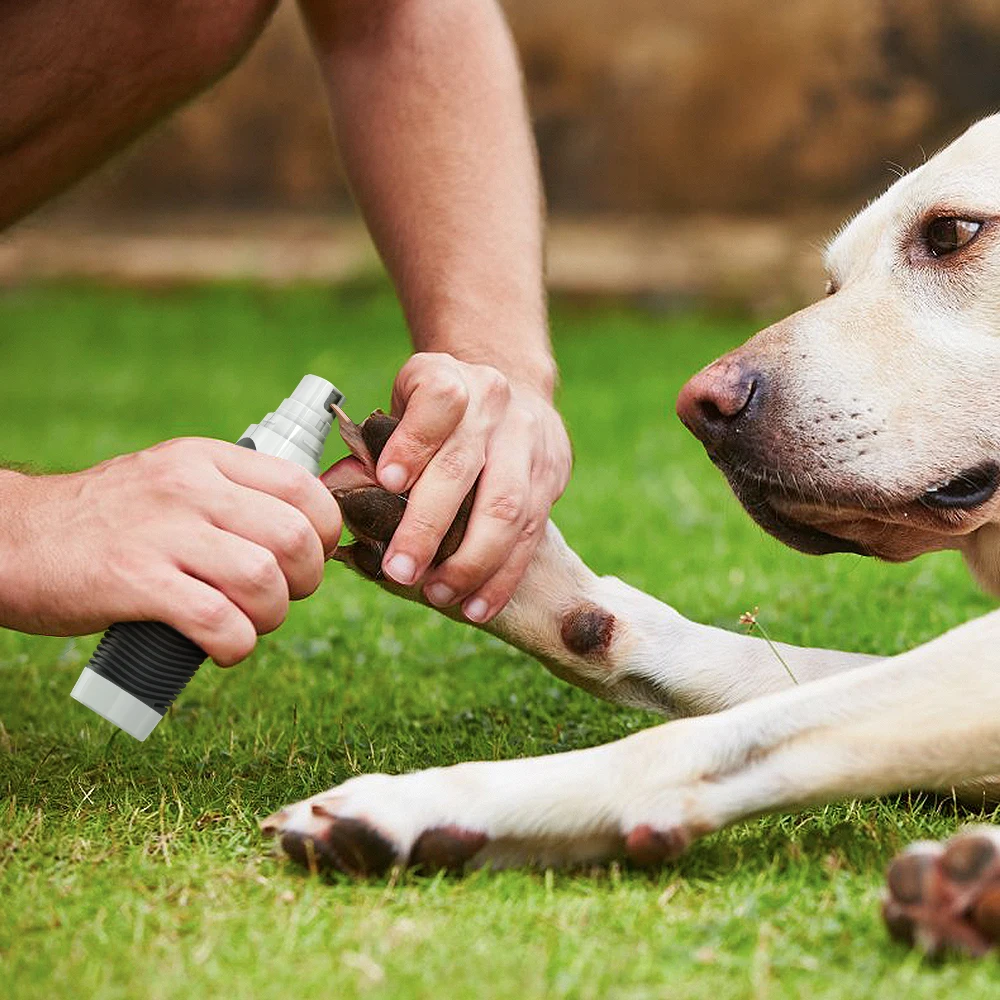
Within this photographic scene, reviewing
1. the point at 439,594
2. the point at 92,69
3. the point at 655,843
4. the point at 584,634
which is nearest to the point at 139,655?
the point at 439,594

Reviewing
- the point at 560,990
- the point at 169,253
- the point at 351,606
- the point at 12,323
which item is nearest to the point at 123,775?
the point at 560,990

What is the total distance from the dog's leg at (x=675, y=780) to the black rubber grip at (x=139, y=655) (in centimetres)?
23

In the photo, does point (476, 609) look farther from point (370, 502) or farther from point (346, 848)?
point (346, 848)

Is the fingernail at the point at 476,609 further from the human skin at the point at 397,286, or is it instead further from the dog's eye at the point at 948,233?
the dog's eye at the point at 948,233

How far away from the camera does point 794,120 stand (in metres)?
11.0

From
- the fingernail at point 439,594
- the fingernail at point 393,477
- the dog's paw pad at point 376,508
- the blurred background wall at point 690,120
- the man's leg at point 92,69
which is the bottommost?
the blurred background wall at point 690,120

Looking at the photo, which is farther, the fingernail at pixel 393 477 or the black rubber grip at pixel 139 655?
the fingernail at pixel 393 477

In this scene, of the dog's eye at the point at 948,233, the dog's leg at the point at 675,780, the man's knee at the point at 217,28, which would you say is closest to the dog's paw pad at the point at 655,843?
the dog's leg at the point at 675,780

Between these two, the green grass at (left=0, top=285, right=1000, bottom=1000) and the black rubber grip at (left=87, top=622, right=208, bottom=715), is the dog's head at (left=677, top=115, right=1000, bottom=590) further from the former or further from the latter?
the black rubber grip at (left=87, top=622, right=208, bottom=715)

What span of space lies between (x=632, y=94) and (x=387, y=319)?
2.54 m

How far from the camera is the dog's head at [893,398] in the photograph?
8.39 ft

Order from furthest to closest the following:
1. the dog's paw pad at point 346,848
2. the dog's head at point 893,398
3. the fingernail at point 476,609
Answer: the dog's head at point 893,398
the fingernail at point 476,609
the dog's paw pad at point 346,848

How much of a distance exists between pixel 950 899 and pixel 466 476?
92 cm

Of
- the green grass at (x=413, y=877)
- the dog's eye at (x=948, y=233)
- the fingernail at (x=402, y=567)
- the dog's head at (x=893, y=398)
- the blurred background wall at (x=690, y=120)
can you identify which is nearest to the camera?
the green grass at (x=413, y=877)
